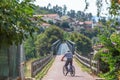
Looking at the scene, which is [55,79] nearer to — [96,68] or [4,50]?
[96,68]

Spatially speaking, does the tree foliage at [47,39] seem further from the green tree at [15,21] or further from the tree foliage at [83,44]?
the green tree at [15,21]

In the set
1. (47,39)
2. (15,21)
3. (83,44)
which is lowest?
(83,44)

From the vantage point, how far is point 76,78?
25141mm

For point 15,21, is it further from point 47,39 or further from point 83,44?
point 47,39

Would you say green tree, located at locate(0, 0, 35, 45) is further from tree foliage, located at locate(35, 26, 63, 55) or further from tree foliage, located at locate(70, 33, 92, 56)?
tree foliage, located at locate(70, 33, 92, 56)

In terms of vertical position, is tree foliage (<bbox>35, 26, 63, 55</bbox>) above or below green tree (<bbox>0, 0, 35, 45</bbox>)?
below

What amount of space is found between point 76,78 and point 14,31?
1549 cm

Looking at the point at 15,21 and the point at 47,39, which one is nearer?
the point at 15,21

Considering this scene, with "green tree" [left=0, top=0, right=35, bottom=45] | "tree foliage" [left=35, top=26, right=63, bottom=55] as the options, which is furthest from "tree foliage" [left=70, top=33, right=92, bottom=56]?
"green tree" [left=0, top=0, right=35, bottom=45]

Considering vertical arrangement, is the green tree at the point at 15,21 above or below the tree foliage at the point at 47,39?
above

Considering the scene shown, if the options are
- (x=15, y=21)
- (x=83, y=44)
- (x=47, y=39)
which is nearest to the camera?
(x=15, y=21)

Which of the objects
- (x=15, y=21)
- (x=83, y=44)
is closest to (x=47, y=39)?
(x=83, y=44)

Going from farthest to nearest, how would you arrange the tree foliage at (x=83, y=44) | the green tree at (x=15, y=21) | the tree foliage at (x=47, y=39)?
the tree foliage at (x=83, y=44) < the tree foliage at (x=47, y=39) < the green tree at (x=15, y=21)

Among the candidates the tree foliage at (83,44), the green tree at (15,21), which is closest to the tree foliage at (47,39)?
the tree foliage at (83,44)
